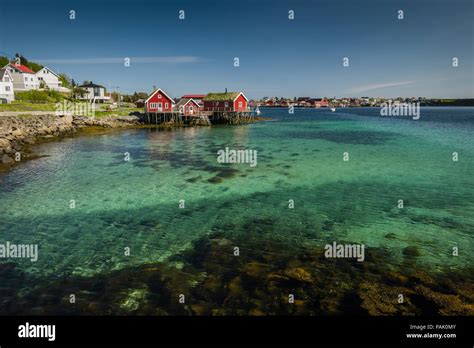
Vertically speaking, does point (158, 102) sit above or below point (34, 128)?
above

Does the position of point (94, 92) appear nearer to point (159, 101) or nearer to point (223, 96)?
point (159, 101)

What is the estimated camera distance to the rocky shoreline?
1100 inches

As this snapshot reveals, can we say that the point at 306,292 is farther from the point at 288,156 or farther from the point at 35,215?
the point at 288,156

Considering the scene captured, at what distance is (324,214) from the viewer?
47.7ft

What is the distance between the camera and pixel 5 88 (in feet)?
195

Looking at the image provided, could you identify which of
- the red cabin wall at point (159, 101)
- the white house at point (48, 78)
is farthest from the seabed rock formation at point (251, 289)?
the white house at point (48, 78)

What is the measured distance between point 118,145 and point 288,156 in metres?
20.4

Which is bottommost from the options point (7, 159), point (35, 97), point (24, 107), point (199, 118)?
point (7, 159)

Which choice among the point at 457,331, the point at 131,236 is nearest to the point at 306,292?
the point at 457,331

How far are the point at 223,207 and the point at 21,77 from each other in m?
81.9

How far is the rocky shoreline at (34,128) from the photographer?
91.7 ft

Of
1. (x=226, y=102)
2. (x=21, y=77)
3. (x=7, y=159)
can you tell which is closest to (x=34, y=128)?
(x=7, y=159)

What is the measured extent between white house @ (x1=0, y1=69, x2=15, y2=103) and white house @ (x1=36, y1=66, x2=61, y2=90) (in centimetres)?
2330

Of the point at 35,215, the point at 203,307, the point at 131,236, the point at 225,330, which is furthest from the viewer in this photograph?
the point at 35,215
